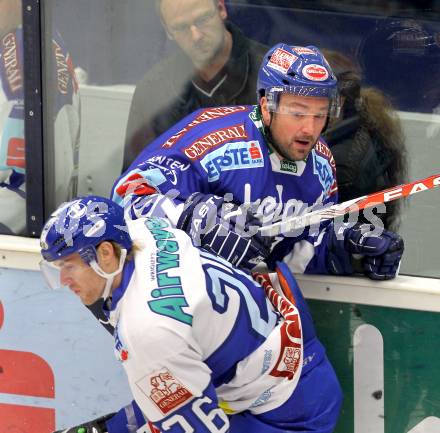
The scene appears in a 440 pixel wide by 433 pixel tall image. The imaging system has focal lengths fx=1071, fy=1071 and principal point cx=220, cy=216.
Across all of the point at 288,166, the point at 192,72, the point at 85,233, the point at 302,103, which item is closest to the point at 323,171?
the point at 288,166

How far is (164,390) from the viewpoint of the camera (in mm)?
2758

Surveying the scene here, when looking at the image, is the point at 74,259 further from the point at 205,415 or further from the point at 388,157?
the point at 388,157

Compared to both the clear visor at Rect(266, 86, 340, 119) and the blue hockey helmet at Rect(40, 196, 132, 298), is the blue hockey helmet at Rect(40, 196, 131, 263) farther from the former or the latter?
the clear visor at Rect(266, 86, 340, 119)

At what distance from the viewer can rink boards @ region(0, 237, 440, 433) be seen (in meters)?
3.26

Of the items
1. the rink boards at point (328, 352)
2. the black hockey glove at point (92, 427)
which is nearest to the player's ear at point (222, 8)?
the rink boards at point (328, 352)

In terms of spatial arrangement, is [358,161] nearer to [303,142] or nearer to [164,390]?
[303,142]

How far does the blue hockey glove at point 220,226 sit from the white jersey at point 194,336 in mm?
103

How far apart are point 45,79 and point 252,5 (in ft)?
2.30

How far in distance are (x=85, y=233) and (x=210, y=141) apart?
596 mm

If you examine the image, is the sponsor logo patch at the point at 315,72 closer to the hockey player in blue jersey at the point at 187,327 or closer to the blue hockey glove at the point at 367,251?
the blue hockey glove at the point at 367,251

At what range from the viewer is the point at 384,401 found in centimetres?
333

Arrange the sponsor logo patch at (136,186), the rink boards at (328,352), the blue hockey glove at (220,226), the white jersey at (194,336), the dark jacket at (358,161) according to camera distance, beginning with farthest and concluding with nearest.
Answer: the dark jacket at (358,161) < the rink boards at (328,352) < the sponsor logo patch at (136,186) < the blue hockey glove at (220,226) < the white jersey at (194,336)

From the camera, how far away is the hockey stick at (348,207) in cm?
313

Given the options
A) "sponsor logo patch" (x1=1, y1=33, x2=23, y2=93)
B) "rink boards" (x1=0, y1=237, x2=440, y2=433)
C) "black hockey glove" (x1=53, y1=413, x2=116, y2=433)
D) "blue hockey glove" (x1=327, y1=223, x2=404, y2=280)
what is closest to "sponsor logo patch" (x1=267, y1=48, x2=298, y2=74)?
"blue hockey glove" (x1=327, y1=223, x2=404, y2=280)
